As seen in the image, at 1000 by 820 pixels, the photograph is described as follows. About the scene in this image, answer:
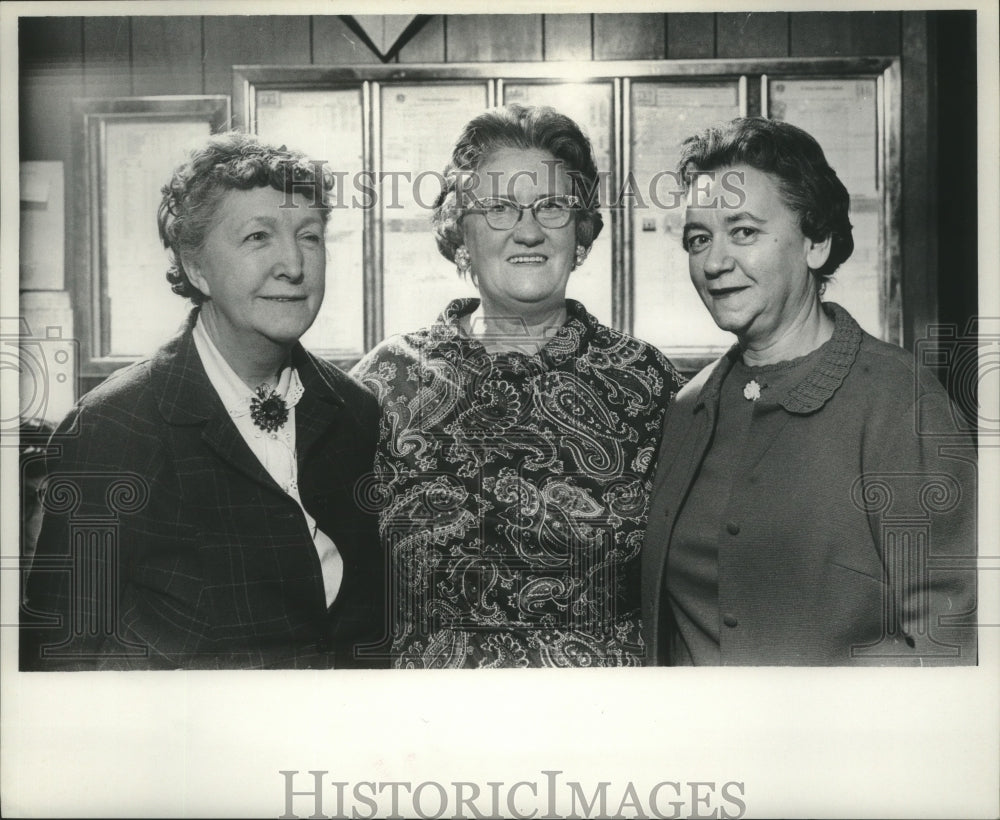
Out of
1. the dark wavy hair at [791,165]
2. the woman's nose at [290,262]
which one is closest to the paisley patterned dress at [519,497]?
the woman's nose at [290,262]

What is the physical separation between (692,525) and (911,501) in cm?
52

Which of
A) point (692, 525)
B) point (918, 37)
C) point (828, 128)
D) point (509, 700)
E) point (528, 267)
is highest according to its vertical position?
point (918, 37)

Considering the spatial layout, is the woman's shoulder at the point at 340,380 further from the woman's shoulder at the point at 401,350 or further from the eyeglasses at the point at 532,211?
the eyeglasses at the point at 532,211

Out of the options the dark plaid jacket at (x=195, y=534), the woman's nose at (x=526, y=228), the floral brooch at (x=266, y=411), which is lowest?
the dark plaid jacket at (x=195, y=534)

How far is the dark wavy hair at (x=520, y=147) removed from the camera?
2.50 m

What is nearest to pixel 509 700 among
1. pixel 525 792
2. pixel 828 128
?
pixel 525 792

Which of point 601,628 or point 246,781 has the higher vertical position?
point 601,628

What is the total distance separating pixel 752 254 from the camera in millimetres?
2439

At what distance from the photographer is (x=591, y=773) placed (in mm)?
2451

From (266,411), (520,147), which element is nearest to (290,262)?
(266,411)

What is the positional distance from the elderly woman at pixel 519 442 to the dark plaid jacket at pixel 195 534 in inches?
4.0

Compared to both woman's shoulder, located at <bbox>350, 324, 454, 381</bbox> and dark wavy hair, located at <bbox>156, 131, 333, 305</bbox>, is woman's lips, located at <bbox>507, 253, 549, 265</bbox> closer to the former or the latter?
woman's shoulder, located at <bbox>350, 324, 454, 381</bbox>

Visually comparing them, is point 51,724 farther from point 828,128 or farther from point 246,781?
point 828,128

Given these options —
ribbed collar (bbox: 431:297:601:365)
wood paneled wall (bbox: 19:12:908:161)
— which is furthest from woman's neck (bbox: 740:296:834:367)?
wood paneled wall (bbox: 19:12:908:161)
